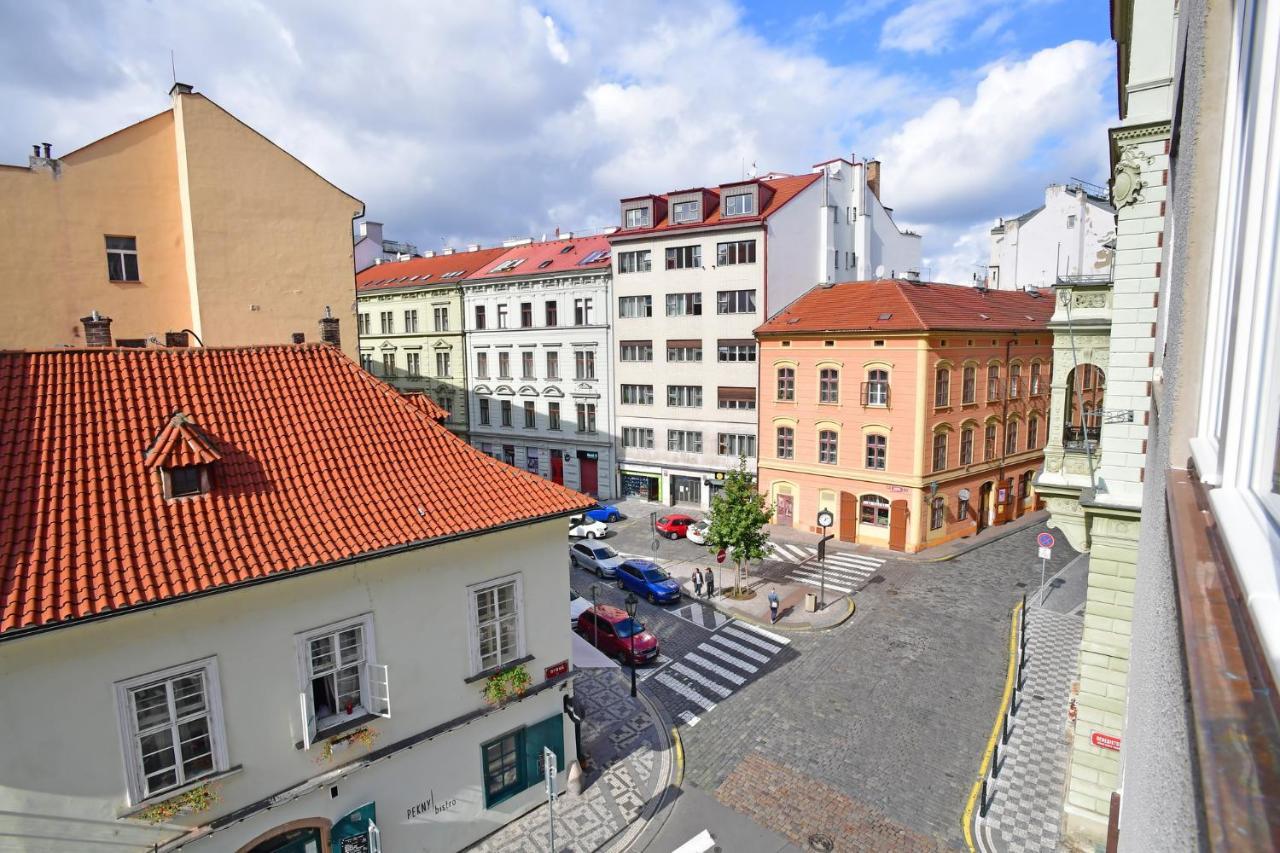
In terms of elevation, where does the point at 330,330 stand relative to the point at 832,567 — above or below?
above

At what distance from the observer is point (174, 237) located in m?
18.5

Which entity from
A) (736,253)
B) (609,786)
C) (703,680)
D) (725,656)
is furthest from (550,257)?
(609,786)

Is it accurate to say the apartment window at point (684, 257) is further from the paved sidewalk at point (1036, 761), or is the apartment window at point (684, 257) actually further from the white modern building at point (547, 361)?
the paved sidewalk at point (1036, 761)

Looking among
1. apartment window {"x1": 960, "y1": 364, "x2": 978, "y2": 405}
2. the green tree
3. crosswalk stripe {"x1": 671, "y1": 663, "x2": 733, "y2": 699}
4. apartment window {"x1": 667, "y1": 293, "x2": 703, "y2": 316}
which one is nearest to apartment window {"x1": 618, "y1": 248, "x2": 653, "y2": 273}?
apartment window {"x1": 667, "y1": 293, "x2": 703, "y2": 316}

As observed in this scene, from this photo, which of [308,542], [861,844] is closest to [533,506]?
[308,542]

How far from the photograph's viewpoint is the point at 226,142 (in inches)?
720

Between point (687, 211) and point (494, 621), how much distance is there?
2898 cm

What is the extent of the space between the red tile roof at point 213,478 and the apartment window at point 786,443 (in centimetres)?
2198

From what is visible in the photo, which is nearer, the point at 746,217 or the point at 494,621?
the point at 494,621

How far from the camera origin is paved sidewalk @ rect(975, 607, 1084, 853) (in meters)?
13.6

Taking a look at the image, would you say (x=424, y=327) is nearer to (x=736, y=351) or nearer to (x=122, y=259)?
(x=736, y=351)

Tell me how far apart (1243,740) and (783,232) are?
36275 millimetres

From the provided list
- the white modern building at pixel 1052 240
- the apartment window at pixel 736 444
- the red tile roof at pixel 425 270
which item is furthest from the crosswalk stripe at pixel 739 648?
the red tile roof at pixel 425 270

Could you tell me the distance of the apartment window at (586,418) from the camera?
41.6m
